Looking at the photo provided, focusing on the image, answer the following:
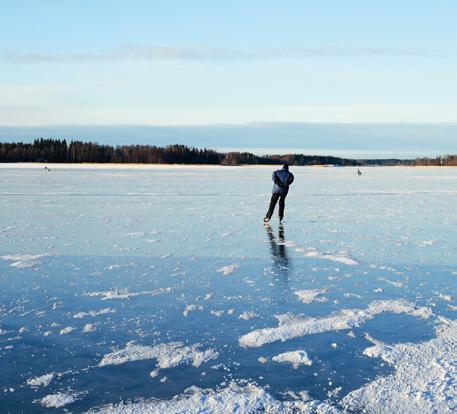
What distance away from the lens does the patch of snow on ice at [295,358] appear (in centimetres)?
368

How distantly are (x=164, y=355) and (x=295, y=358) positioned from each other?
0.89 meters

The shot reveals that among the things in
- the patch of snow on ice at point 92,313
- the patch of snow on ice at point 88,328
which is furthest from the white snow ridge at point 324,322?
the patch of snow on ice at point 92,313

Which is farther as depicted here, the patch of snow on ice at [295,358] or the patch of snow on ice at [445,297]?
the patch of snow on ice at [445,297]

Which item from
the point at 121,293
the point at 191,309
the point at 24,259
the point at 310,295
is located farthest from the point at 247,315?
the point at 24,259

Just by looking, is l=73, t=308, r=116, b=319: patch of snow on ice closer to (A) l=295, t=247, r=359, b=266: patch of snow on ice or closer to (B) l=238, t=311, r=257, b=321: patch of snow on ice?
(B) l=238, t=311, r=257, b=321: patch of snow on ice

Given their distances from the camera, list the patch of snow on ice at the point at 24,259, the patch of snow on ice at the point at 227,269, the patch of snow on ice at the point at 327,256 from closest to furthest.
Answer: the patch of snow on ice at the point at 227,269, the patch of snow on ice at the point at 24,259, the patch of snow on ice at the point at 327,256

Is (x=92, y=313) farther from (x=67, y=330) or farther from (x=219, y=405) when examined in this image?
(x=219, y=405)

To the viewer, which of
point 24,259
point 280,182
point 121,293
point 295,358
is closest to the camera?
point 295,358

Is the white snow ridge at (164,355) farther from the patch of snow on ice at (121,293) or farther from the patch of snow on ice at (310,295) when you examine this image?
the patch of snow on ice at (310,295)

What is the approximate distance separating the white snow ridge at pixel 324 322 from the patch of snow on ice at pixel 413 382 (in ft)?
1.74

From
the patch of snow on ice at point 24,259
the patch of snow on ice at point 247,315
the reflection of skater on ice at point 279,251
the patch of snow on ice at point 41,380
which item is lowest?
the patch of snow on ice at point 41,380

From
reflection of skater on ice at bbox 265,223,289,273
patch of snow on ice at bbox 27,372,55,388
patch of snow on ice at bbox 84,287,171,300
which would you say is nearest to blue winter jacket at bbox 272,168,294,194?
reflection of skater on ice at bbox 265,223,289,273

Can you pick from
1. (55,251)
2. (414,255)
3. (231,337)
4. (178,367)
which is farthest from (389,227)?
(178,367)

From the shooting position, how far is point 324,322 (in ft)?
15.0
